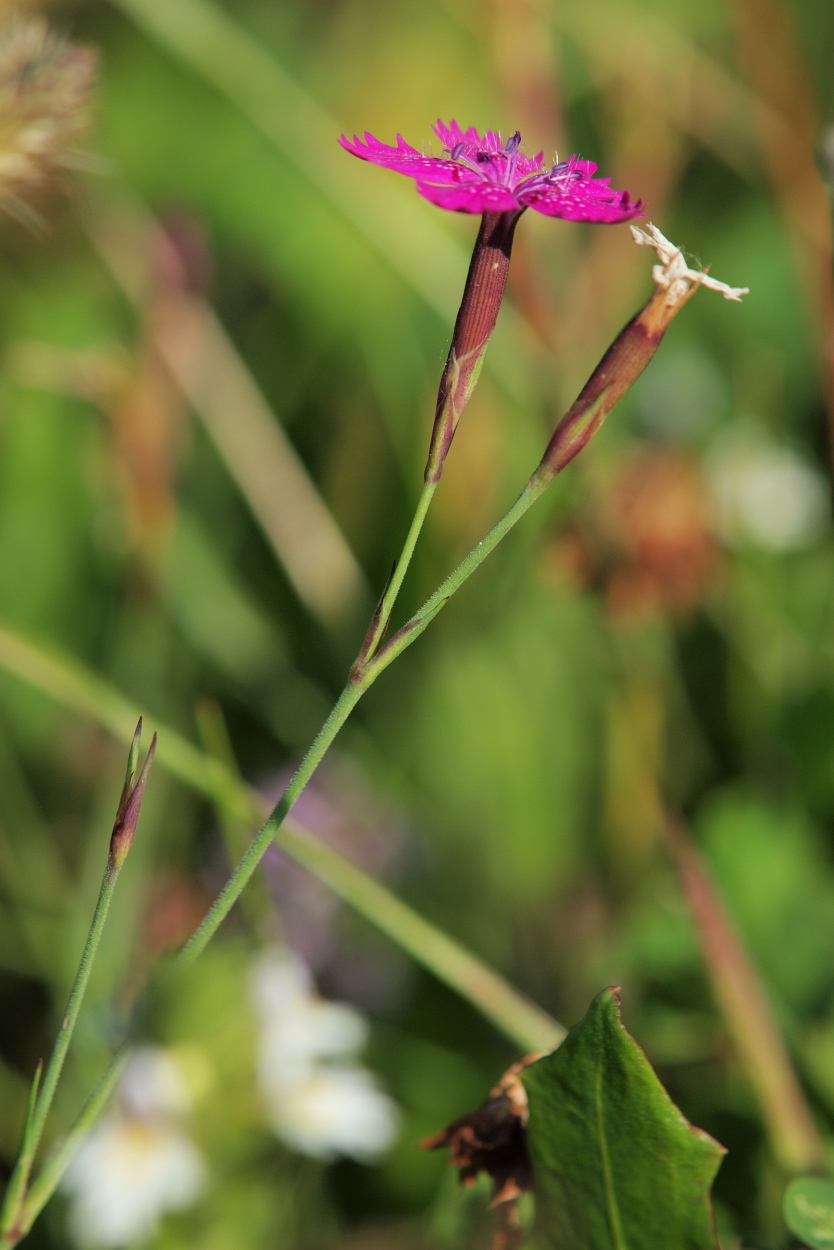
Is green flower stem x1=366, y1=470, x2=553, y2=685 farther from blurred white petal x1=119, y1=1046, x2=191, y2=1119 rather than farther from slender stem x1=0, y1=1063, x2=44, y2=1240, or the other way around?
blurred white petal x1=119, y1=1046, x2=191, y2=1119

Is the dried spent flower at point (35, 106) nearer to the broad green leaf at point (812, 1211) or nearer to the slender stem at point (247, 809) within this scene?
the slender stem at point (247, 809)

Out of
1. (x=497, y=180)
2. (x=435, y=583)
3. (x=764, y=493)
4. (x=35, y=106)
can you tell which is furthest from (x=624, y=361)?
(x=764, y=493)

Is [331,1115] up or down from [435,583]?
down

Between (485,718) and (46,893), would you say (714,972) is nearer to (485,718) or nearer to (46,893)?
(485,718)

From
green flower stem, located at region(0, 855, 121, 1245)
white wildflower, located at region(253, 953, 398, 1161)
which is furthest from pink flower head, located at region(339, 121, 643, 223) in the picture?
white wildflower, located at region(253, 953, 398, 1161)

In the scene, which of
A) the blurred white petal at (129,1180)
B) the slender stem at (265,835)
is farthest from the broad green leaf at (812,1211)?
the blurred white petal at (129,1180)

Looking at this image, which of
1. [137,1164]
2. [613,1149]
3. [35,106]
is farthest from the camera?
[137,1164]

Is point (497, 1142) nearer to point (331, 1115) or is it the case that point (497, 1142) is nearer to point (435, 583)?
point (331, 1115)
